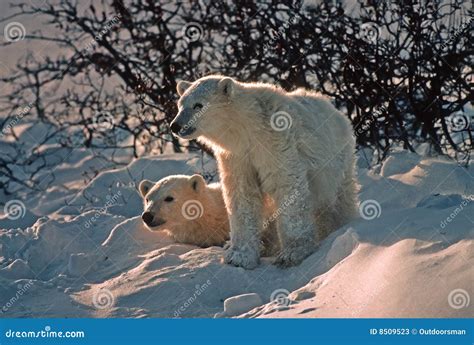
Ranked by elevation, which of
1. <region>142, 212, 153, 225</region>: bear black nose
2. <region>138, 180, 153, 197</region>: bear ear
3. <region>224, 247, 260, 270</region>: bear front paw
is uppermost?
<region>138, 180, 153, 197</region>: bear ear

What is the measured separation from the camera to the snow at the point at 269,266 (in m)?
3.98

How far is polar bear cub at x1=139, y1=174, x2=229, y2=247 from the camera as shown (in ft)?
22.5

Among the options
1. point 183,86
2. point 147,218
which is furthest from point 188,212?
point 183,86

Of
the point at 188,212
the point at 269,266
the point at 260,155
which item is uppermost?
the point at 260,155

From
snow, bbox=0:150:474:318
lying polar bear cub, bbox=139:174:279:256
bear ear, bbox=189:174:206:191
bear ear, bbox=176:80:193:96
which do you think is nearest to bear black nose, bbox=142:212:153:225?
lying polar bear cub, bbox=139:174:279:256

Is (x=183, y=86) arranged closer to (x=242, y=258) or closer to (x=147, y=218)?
(x=147, y=218)

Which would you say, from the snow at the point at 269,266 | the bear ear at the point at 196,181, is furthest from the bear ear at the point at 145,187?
the bear ear at the point at 196,181

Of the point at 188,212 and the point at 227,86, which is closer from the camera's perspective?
the point at 227,86

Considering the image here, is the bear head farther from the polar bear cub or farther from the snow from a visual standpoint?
the snow

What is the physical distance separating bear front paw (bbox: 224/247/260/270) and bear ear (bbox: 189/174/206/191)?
1.45 metres

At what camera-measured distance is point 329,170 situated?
598 cm

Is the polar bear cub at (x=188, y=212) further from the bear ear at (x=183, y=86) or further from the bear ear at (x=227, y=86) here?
the bear ear at (x=227, y=86)

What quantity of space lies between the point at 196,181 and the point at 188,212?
1.09 feet

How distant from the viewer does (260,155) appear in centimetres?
552
